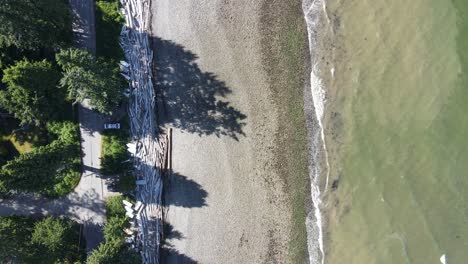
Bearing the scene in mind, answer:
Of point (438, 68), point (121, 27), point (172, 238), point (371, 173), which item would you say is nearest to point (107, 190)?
point (172, 238)

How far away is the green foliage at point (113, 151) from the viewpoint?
16.7 meters

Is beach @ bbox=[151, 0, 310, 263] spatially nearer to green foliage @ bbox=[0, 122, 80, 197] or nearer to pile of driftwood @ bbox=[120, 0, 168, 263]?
pile of driftwood @ bbox=[120, 0, 168, 263]

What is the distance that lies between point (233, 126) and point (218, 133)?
2.32 ft

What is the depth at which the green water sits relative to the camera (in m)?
16.3

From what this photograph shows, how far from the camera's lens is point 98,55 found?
16484 mm

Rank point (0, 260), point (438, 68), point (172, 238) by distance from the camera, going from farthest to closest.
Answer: point (172, 238), point (438, 68), point (0, 260)

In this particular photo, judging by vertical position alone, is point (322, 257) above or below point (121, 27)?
below

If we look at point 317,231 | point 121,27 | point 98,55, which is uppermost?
point 121,27

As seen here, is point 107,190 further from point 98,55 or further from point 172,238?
point 98,55

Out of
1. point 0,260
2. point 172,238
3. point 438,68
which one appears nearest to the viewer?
point 0,260

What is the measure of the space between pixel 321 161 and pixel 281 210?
2.71m

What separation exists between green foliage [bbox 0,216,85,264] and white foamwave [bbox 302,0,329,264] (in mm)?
9710

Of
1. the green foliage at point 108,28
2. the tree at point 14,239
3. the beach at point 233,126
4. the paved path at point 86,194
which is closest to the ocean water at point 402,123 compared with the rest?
the beach at point 233,126

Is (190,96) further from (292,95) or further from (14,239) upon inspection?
(14,239)
